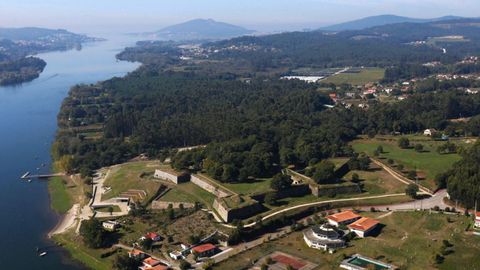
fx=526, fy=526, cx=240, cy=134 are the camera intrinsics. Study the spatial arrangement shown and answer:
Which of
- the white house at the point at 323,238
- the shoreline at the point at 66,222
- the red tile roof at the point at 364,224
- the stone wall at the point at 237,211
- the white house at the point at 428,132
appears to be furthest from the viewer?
the white house at the point at 428,132

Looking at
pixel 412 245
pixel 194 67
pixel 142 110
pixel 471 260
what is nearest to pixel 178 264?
pixel 412 245

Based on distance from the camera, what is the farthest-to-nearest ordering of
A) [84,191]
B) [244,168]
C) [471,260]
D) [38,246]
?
[84,191], [244,168], [38,246], [471,260]

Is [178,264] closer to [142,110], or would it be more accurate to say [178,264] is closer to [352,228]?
[352,228]

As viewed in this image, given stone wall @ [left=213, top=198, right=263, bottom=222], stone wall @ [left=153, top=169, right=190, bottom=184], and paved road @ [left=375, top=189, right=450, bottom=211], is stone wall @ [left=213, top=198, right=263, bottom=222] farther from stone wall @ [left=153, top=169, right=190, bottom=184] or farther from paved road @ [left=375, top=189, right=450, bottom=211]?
paved road @ [left=375, top=189, right=450, bottom=211]

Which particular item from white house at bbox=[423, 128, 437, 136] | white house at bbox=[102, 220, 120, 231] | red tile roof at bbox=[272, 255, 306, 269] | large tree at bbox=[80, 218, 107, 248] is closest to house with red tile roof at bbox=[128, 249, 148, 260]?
large tree at bbox=[80, 218, 107, 248]

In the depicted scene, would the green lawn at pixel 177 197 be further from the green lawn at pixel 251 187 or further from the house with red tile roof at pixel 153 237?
the house with red tile roof at pixel 153 237

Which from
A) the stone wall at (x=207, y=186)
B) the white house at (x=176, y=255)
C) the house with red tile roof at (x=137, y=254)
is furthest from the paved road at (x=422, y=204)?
the house with red tile roof at (x=137, y=254)

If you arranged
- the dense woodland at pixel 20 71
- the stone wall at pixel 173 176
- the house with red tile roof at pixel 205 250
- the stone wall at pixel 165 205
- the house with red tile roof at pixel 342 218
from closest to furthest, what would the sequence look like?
the house with red tile roof at pixel 205 250, the house with red tile roof at pixel 342 218, the stone wall at pixel 165 205, the stone wall at pixel 173 176, the dense woodland at pixel 20 71
